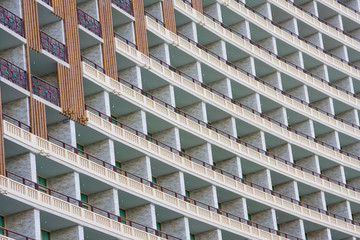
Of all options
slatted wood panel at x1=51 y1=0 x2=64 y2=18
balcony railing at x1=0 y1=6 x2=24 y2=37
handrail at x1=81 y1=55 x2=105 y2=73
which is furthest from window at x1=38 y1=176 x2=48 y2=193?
slatted wood panel at x1=51 y1=0 x2=64 y2=18

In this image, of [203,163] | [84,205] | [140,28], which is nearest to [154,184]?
[84,205]

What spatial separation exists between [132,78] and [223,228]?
15.0 metres

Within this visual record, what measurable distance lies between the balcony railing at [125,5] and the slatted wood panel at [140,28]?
493 millimetres

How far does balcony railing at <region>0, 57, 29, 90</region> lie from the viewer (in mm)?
64188

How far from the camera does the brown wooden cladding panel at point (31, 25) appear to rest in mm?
66825

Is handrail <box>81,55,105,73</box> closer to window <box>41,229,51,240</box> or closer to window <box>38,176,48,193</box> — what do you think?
window <box>38,176,48,193</box>

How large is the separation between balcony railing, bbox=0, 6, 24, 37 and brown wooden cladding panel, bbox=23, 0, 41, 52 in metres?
0.42

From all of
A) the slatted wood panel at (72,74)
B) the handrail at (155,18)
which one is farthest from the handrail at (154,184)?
the handrail at (155,18)

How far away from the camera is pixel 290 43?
101 metres

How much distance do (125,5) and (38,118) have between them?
18.8 m

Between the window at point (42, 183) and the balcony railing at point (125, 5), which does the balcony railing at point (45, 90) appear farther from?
the balcony railing at point (125, 5)

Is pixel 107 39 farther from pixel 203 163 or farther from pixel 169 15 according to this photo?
pixel 203 163

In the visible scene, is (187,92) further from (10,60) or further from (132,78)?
(10,60)

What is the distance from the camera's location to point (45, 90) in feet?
220
